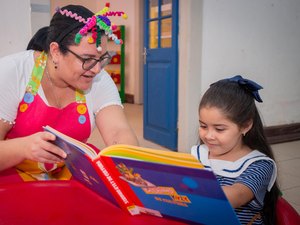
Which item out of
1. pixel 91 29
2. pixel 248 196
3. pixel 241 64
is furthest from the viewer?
pixel 241 64

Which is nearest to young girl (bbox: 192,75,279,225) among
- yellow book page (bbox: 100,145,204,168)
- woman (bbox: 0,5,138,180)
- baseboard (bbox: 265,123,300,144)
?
woman (bbox: 0,5,138,180)

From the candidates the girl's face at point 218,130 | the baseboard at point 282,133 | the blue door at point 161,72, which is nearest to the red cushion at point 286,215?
the girl's face at point 218,130

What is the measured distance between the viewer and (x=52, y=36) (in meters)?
1.14

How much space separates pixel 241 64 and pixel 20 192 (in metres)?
2.75

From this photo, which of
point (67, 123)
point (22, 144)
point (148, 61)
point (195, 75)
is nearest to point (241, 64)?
point (195, 75)

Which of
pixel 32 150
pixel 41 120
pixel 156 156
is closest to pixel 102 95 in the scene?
pixel 41 120

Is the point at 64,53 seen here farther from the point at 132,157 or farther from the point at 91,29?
the point at 132,157

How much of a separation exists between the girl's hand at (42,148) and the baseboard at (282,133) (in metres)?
2.91

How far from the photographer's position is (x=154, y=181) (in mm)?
648

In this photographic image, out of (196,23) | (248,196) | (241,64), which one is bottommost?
(248,196)

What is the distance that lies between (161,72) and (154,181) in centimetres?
272

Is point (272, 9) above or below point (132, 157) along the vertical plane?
above

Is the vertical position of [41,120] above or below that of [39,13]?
below

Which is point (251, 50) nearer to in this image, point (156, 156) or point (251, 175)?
point (251, 175)
